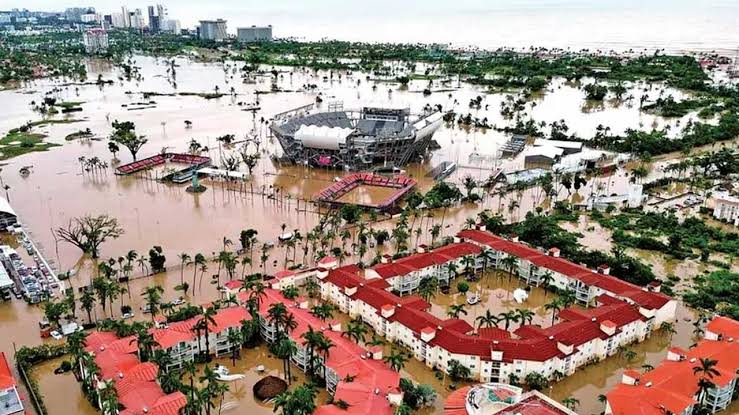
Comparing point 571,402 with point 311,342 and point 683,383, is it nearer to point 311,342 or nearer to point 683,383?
point 683,383

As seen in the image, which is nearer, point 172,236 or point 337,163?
point 172,236

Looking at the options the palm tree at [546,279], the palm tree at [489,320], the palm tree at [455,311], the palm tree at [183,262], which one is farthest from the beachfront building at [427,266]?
the palm tree at [183,262]

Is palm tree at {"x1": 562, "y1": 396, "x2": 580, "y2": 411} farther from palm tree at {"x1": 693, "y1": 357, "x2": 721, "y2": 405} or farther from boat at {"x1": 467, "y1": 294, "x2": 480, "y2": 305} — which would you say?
boat at {"x1": 467, "y1": 294, "x2": 480, "y2": 305}

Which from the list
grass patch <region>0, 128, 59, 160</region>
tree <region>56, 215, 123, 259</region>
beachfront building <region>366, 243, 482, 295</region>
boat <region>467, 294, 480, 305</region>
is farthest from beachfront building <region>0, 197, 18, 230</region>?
boat <region>467, 294, 480, 305</region>

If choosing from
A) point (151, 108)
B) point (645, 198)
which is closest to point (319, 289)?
point (645, 198)

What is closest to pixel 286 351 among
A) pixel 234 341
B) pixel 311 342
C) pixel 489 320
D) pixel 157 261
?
pixel 311 342

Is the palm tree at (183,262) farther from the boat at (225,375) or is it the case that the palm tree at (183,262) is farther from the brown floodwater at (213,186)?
the boat at (225,375)

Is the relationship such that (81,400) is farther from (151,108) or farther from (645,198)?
(151,108)
